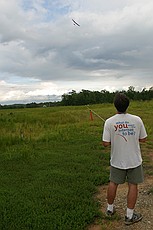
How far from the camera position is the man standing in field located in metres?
3.69

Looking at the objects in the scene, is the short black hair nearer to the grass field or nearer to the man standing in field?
the man standing in field

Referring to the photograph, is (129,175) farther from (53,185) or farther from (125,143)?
(53,185)

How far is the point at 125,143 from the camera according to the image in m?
3.73

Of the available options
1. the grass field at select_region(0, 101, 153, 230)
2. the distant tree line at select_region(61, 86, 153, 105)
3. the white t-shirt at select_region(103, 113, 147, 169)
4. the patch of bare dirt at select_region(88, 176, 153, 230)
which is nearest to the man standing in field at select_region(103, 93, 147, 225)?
the white t-shirt at select_region(103, 113, 147, 169)

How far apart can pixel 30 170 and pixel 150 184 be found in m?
2.81

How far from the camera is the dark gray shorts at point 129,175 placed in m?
3.78

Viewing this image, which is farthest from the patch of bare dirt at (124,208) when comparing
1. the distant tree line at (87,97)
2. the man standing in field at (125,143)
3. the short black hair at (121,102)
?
the distant tree line at (87,97)

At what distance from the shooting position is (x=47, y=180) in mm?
5797

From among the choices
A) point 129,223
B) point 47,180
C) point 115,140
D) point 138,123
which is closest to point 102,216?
point 129,223

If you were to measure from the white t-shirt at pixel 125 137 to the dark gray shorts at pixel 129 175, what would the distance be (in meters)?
0.08

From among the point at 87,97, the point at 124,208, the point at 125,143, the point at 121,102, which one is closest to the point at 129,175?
the point at 125,143

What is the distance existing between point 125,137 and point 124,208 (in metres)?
1.30

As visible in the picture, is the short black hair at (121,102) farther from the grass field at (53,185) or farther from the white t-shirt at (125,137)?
the grass field at (53,185)

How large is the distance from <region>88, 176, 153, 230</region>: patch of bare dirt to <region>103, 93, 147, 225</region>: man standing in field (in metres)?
0.13
